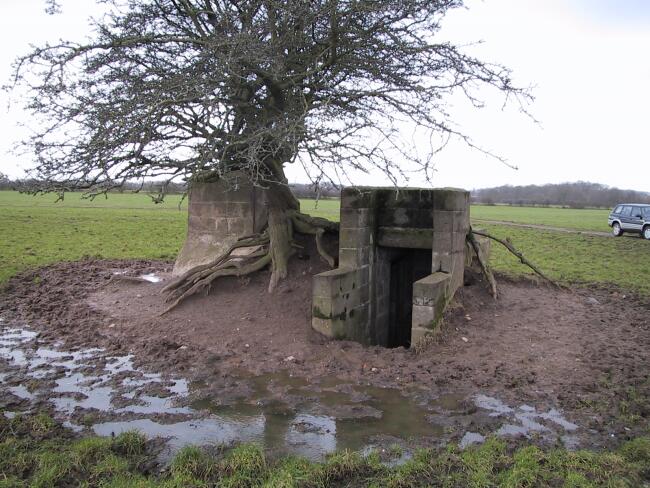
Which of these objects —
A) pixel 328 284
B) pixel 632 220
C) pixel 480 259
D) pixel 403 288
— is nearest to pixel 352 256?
→ pixel 328 284

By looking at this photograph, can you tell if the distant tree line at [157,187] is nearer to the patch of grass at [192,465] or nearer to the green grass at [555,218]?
the patch of grass at [192,465]

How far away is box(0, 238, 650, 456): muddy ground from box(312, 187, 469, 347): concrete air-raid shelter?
0.48 metres

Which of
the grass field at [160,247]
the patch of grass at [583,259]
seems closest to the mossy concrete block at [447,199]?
the patch of grass at [583,259]

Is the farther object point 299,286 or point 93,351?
point 299,286

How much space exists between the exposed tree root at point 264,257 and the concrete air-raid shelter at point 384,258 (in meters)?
0.91

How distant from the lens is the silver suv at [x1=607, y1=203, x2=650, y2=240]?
106 ft

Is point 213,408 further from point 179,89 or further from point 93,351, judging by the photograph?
point 179,89

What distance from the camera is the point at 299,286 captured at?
11.3 m

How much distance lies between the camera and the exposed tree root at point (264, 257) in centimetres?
1154

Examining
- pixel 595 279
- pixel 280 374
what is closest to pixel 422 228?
pixel 280 374

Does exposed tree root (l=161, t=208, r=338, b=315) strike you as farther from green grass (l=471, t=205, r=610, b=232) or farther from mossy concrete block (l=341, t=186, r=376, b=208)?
green grass (l=471, t=205, r=610, b=232)

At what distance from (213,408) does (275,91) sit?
5.93 metres

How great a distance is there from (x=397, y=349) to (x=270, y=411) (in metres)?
2.95

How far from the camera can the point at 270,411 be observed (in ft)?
22.9
